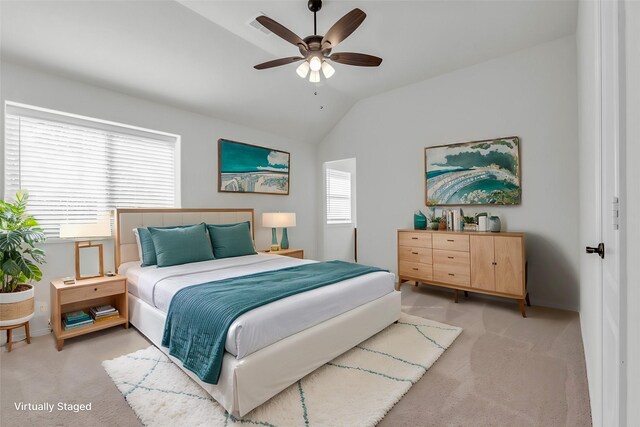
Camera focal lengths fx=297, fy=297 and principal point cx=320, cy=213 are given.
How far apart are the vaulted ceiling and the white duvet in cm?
201

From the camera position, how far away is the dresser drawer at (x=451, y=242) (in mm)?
3539

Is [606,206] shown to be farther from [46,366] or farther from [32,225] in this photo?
[32,225]

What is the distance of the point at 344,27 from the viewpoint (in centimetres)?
216

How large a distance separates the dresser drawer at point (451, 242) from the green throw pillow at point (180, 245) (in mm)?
2750

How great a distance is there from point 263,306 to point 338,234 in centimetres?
429

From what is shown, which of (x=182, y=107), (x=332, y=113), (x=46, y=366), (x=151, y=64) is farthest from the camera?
(x=332, y=113)

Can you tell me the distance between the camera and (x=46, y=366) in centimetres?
222

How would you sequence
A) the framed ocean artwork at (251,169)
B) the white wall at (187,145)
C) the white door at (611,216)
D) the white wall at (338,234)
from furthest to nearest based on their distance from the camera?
the white wall at (338,234), the framed ocean artwork at (251,169), the white wall at (187,145), the white door at (611,216)

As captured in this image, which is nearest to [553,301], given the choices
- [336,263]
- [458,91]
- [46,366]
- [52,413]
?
[336,263]

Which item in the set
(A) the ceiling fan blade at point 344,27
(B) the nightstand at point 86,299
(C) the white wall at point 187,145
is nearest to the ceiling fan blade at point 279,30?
(A) the ceiling fan blade at point 344,27

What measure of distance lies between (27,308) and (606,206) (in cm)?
401

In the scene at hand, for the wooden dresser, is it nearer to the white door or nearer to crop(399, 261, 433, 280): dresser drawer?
crop(399, 261, 433, 280): dresser drawer

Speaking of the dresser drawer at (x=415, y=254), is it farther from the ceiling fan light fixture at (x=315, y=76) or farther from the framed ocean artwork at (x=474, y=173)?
the ceiling fan light fixture at (x=315, y=76)

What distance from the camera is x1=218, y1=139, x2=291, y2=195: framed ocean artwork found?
436cm
